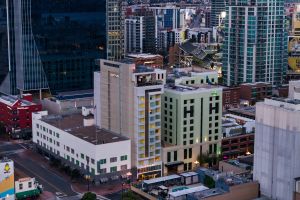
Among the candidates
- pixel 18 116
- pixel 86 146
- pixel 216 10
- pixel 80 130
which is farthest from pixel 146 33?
pixel 86 146

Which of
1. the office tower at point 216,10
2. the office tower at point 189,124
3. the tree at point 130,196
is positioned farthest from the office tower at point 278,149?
the office tower at point 216,10

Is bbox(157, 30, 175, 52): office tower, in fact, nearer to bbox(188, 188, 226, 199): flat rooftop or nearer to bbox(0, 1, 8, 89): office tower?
bbox(0, 1, 8, 89): office tower

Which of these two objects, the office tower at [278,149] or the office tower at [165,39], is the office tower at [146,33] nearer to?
the office tower at [165,39]

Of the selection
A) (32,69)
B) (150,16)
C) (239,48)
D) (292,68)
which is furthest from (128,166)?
(150,16)

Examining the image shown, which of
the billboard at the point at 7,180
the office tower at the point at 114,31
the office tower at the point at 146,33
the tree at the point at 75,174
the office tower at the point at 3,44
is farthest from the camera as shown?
the office tower at the point at 146,33

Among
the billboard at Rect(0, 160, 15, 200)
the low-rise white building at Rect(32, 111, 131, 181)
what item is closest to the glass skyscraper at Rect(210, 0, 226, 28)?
the low-rise white building at Rect(32, 111, 131, 181)

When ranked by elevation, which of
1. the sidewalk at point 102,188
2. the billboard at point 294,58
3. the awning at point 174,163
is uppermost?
the billboard at point 294,58
